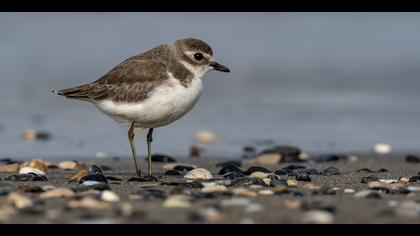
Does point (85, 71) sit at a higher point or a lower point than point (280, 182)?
higher

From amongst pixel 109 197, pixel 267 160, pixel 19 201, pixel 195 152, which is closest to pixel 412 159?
pixel 267 160

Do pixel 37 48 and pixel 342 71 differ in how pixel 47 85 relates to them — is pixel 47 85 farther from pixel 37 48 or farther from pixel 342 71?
pixel 342 71

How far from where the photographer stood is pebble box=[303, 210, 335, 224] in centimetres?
541

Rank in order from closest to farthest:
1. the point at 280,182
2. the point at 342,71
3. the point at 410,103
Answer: the point at 280,182 < the point at 410,103 < the point at 342,71

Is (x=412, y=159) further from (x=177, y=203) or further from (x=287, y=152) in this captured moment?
(x=177, y=203)

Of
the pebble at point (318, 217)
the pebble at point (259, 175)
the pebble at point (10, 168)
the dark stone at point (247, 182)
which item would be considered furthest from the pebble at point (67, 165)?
the pebble at point (318, 217)

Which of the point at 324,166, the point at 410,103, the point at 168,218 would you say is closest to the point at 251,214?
the point at 168,218

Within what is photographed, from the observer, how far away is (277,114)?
13.2 metres

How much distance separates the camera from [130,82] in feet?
26.5

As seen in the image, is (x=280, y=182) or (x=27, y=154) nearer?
(x=280, y=182)

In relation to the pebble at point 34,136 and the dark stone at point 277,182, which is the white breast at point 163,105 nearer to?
the dark stone at point 277,182

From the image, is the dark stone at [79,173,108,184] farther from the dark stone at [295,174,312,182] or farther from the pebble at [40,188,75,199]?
the dark stone at [295,174,312,182]

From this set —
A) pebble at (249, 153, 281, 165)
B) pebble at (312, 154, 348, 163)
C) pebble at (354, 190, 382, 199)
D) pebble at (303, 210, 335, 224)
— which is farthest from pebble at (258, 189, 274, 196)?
pebble at (312, 154, 348, 163)

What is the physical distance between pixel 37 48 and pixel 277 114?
21.2 feet
